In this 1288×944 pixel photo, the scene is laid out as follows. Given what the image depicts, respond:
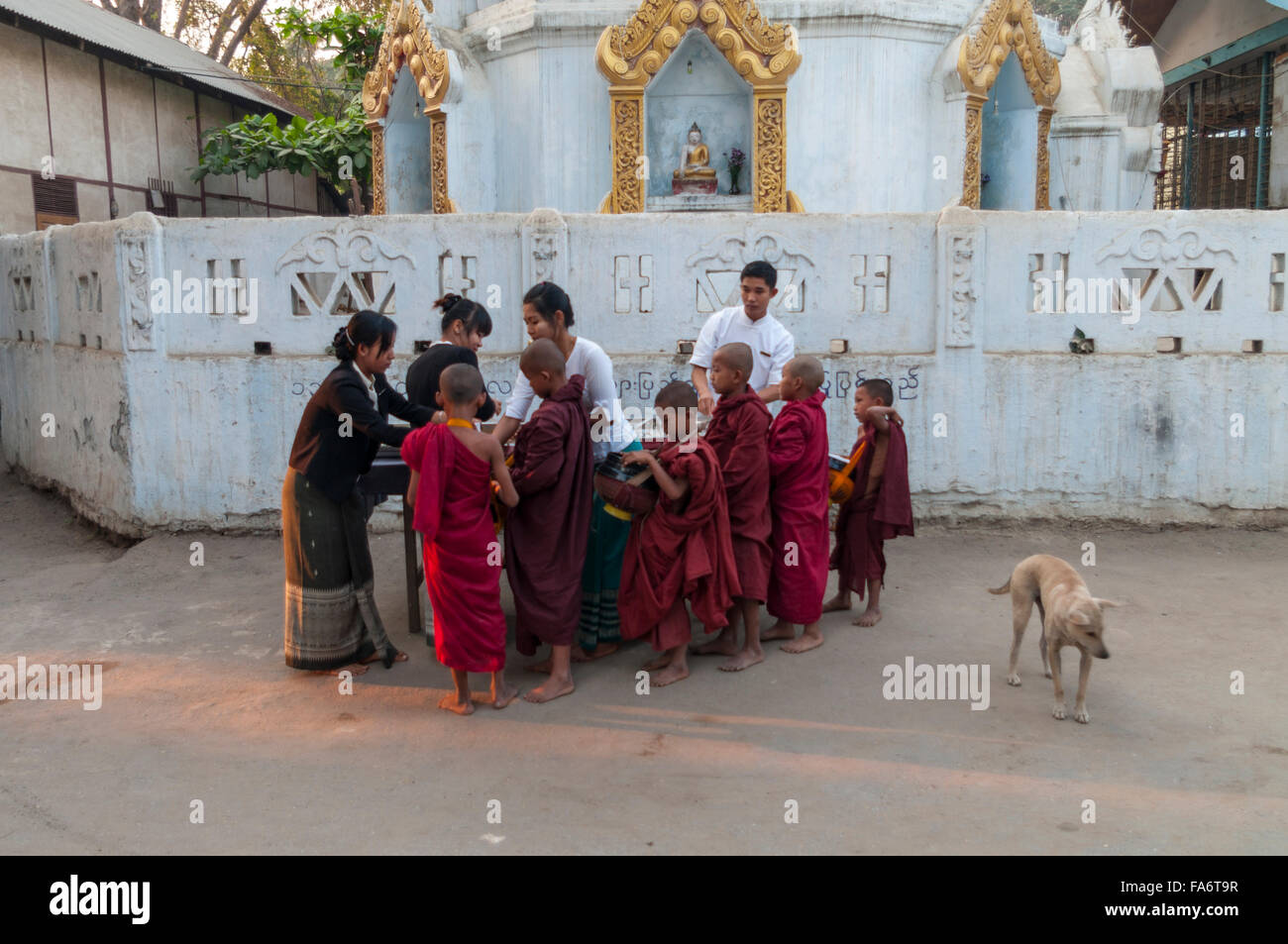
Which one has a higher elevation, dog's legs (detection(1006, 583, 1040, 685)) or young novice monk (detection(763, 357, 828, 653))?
young novice monk (detection(763, 357, 828, 653))

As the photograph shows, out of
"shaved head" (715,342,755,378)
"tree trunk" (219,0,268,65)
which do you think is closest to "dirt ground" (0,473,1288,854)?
"shaved head" (715,342,755,378)

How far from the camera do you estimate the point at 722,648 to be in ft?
17.3

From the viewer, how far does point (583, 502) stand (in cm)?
480

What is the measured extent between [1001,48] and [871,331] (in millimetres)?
6708

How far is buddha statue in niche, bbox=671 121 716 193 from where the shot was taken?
12.0 metres

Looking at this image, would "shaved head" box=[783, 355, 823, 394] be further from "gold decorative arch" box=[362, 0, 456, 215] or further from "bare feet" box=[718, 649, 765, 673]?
"gold decorative arch" box=[362, 0, 456, 215]

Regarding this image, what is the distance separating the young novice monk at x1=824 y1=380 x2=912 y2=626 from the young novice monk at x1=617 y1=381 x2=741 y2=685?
1006mm

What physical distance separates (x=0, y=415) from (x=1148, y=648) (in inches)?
442

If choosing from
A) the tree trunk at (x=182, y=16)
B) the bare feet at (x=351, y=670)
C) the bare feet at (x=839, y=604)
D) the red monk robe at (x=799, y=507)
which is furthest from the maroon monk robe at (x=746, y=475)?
the tree trunk at (x=182, y=16)

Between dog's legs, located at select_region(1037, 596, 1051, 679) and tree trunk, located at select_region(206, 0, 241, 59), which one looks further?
tree trunk, located at select_region(206, 0, 241, 59)

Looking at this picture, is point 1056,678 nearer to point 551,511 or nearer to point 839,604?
point 839,604

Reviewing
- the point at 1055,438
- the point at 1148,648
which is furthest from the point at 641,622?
the point at 1055,438

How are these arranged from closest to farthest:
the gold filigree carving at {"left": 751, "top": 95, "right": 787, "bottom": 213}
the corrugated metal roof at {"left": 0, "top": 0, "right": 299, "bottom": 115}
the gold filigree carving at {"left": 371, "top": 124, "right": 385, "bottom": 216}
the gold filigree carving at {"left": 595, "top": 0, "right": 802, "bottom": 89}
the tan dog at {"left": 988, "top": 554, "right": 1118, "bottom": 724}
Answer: the tan dog at {"left": 988, "top": 554, "right": 1118, "bottom": 724}
the gold filigree carving at {"left": 595, "top": 0, "right": 802, "bottom": 89}
the gold filigree carving at {"left": 751, "top": 95, "right": 787, "bottom": 213}
the gold filigree carving at {"left": 371, "top": 124, "right": 385, "bottom": 216}
the corrugated metal roof at {"left": 0, "top": 0, "right": 299, "bottom": 115}

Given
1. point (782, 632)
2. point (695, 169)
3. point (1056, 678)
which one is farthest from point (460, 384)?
point (695, 169)
